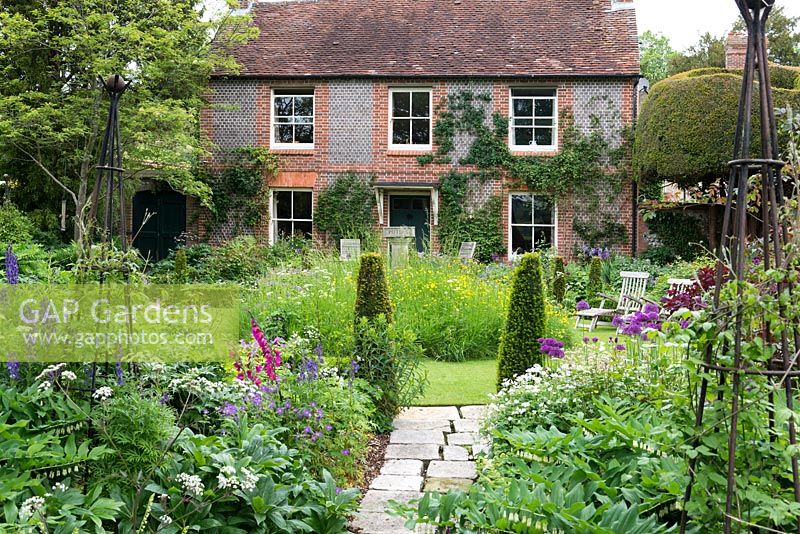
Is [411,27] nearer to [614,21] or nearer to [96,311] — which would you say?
[614,21]

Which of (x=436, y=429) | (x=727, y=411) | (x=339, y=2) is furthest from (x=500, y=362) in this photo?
(x=339, y=2)

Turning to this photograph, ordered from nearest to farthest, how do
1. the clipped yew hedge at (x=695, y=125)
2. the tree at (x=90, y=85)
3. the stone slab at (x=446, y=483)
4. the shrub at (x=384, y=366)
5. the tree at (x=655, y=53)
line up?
the stone slab at (x=446, y=483) < the shrub at (x=384, y=366) < the tree at (x=90, y=85) < the clipped yew hedge at (x=695, y=125) < the tree at (x=655, y=53)

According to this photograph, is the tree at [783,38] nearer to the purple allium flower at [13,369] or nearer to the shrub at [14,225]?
the shrub at [14,225]

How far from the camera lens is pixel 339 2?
19.6m

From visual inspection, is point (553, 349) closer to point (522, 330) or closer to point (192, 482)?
point (522, 330)

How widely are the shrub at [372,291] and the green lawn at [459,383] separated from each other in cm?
82

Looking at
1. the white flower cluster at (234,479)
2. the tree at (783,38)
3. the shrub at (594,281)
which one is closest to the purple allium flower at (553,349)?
the white flower cluster at (234,479)

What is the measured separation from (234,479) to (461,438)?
9.14ft

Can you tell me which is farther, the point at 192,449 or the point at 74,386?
the point at 74,386

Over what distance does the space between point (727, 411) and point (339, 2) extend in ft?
63.0

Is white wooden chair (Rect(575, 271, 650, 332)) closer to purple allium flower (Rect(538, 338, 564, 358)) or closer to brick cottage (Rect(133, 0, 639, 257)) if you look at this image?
brick cottage (Rect(133, 0, 639, 257))

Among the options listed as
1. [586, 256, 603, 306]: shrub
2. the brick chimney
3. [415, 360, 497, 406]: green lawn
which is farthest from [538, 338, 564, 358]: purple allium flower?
the brick chimney

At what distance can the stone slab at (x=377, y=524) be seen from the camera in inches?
137

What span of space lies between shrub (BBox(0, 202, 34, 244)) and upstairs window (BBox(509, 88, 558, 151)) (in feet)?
Answer: 35.7
